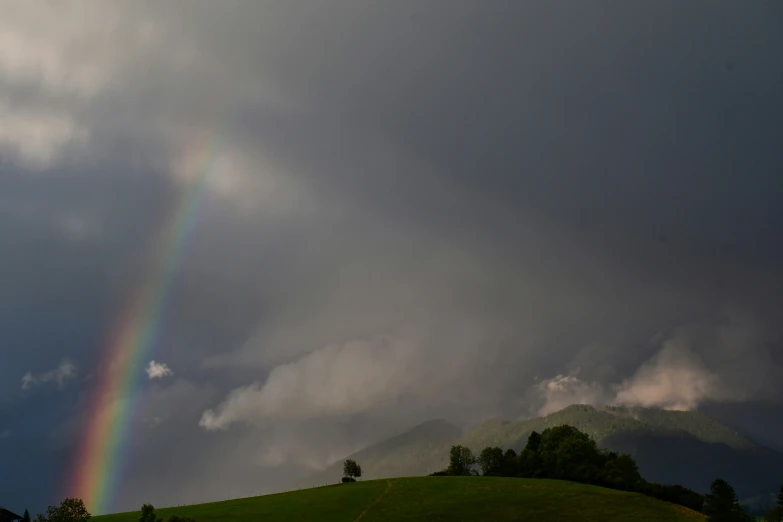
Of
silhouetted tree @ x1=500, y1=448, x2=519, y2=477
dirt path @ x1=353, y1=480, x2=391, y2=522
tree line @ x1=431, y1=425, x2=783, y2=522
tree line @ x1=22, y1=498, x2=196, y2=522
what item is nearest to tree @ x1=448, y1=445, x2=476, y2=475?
tree line @ x1=431, y1=425, x2=783, y2=522

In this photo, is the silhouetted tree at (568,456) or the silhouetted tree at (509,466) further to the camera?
the silhouetted tree at (509,466)

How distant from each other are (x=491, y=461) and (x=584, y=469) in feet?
140

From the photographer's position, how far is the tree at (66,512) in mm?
75562

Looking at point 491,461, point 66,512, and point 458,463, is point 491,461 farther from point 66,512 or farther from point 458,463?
point 66,512

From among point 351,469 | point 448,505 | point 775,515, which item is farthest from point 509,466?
point 775,515

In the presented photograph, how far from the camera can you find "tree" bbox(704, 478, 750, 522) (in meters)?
90.6

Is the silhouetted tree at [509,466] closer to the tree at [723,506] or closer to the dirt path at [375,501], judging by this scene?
the dirt path at [375,501]

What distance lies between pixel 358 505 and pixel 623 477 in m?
62.5

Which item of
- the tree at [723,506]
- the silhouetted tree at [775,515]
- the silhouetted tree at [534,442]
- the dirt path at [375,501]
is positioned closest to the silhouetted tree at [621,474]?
the silhouetted tree at [775,515]

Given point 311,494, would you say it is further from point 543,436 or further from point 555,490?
point 543,436

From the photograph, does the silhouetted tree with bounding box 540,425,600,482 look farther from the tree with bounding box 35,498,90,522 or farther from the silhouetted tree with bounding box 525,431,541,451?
the tree with bounding box 35,498,90,522

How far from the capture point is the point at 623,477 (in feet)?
444

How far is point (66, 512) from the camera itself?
76062 mm

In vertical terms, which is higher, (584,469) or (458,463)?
(458,463)
